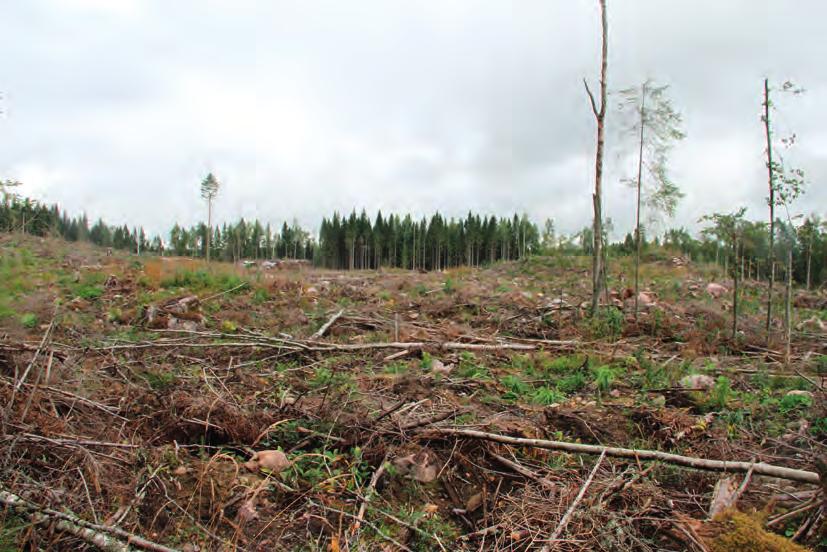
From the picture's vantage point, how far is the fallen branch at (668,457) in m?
2.51

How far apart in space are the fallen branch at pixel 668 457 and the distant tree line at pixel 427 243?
153ft

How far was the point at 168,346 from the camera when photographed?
5941 millimetres

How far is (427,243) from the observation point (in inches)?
2088

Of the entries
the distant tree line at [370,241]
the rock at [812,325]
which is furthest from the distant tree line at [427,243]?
the rock at [812,325]

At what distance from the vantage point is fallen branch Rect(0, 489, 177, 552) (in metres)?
2.08

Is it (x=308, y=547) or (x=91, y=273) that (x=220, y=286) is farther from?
(x=308, y=547)

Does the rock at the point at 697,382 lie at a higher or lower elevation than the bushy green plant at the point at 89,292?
lower

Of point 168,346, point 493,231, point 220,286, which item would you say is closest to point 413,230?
point 493,231

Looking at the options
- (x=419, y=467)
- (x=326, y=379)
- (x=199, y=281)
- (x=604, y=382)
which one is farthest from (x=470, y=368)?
(x=199, y=281)

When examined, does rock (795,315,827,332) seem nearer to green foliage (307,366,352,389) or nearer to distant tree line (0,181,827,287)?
green foliage (307,366,352,389)

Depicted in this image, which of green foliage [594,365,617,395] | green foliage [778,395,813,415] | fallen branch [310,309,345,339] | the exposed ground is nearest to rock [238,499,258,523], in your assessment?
the exposed ground

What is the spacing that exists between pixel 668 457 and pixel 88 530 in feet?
10.5

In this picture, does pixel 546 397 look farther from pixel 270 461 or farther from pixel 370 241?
pixel 370 241

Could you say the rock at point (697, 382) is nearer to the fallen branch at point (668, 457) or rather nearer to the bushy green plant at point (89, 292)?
the fallen branch at point (668, 457)
